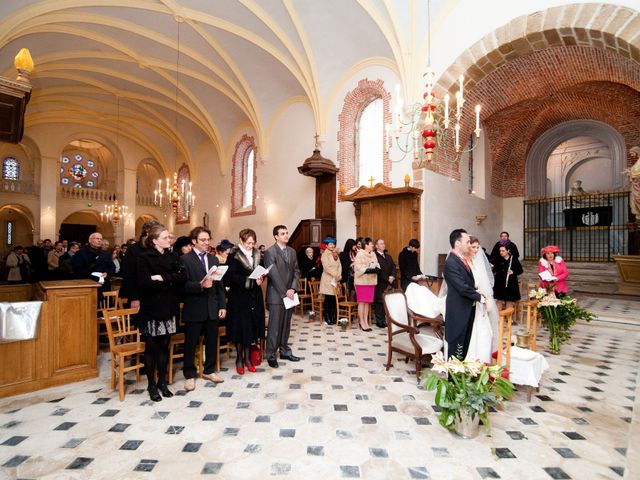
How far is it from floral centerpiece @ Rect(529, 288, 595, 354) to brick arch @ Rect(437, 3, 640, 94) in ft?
15.0

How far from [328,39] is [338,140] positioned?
2.80m

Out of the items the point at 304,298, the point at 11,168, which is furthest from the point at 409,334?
the point at 11,168

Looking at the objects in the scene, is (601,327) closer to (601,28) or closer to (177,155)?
(601,28)

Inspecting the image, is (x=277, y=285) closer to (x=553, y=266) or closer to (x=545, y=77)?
(x=553, y=266)

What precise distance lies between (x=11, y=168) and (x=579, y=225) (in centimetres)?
2697

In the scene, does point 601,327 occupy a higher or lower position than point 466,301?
lower

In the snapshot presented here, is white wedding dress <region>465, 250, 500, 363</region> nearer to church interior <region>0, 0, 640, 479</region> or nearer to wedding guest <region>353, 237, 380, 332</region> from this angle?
church interior <region>0, 0, 640, 479</region>

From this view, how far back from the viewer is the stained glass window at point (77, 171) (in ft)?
69.1

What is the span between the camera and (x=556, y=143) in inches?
537

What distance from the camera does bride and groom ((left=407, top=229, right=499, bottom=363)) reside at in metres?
3.44

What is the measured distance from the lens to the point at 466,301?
3.46 meters

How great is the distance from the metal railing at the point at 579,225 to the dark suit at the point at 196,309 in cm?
1286

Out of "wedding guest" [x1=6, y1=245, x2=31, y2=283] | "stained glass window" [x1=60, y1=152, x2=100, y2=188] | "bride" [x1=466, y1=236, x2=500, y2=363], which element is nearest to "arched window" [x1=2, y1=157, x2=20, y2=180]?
"stained glass window" [x1=60, y1=152, x2=100, y2=188]

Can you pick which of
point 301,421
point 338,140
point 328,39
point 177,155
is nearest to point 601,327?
point 301,421
